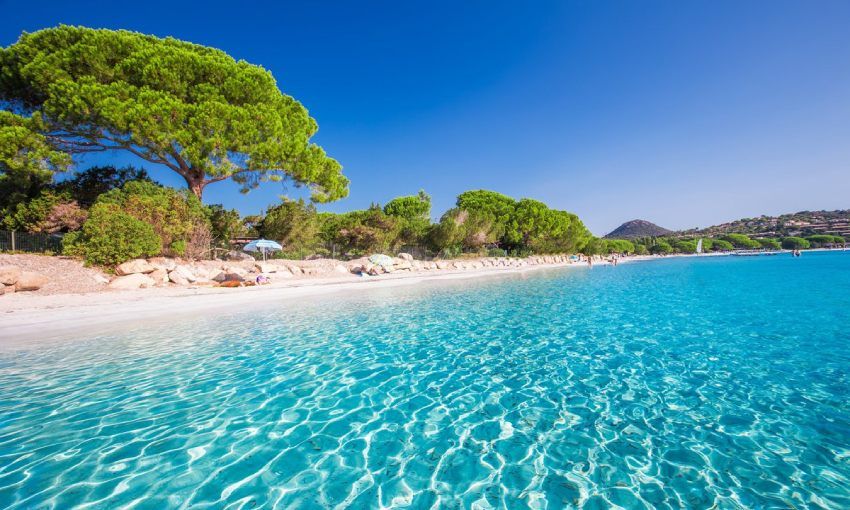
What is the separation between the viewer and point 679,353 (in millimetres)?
6809

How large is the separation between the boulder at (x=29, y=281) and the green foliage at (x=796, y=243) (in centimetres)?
14082

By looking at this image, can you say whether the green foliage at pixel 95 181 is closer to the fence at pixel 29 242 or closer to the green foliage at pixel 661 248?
the fence at pixel 29 242

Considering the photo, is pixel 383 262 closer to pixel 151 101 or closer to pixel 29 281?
pixel 151 101

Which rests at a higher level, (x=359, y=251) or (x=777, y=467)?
(x=359, y=251)

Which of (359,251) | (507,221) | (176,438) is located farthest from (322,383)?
(507,221)

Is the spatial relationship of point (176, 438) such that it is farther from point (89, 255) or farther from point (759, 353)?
point (89, 255)

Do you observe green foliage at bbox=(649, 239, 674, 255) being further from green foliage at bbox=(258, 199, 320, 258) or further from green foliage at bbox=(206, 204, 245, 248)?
green foliage at bbox=(206, 204, 245, 248)

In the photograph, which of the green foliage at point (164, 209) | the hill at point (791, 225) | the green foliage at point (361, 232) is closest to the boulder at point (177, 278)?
the green foliage at point (164, 209)

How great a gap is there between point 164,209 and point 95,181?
6415mm

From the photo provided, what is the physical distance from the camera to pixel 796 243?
95.2 m

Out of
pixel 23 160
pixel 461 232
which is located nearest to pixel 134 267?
pixel 23 160

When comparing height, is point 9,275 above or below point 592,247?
below

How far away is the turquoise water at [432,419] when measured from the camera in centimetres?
299

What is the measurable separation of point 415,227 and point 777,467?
3384cm
